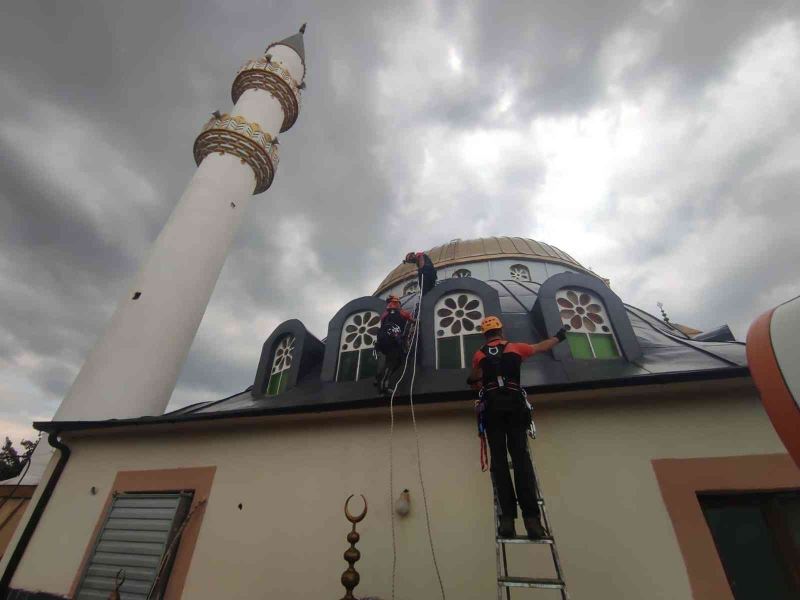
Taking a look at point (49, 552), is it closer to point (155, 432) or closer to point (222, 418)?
point (155, 432)

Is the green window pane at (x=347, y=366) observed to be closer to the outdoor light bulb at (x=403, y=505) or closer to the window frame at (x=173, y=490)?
the window frame at (x=173, y=490)

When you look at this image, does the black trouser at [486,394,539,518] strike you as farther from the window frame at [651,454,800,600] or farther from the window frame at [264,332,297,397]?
the window frame at [264,332,297,397]

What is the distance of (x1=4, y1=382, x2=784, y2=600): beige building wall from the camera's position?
4.27 meters

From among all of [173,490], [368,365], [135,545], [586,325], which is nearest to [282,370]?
[368,365]

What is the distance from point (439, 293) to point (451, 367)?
5.98 feet

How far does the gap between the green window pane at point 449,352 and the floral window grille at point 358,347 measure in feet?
4.63

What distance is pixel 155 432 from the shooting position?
709 centimetres

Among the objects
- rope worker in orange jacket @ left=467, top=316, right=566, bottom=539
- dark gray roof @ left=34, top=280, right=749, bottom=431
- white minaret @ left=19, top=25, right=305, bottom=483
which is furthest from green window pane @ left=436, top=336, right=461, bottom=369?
white minaret @ left=19, top=25, right=305, bottom=483

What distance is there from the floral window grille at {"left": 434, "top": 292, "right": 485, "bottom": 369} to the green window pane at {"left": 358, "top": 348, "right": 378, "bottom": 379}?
1.41m

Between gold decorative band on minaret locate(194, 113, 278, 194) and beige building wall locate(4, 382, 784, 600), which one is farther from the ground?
gold decorative band on minaret locate(194, 113, 278, 194)

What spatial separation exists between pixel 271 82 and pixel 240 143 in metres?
4.57

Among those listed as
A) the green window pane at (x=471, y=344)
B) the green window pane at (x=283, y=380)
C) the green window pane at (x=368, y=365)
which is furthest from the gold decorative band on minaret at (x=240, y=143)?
the green window pane at (x=471, y=344)

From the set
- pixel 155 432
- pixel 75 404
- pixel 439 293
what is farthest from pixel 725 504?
pixel 75 404

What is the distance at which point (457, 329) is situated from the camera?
7.67 meters
